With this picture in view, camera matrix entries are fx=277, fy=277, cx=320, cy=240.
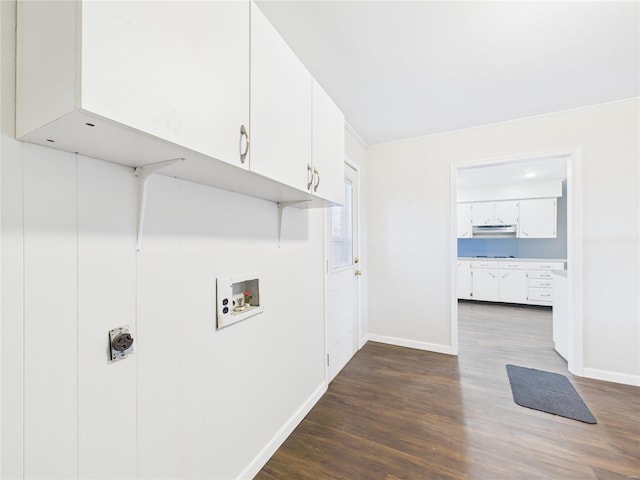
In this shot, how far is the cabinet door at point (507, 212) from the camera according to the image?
5.75 metres

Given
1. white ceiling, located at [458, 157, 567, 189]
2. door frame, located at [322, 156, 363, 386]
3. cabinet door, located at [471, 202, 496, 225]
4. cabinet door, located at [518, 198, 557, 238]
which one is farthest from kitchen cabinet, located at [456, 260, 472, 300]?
door frame, located at [322, 156, 363, 386]

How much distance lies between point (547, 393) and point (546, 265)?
3843 mm

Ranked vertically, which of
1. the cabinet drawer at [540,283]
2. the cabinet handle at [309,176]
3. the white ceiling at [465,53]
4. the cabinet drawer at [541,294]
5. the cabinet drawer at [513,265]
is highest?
the white ceiling at [465,53]

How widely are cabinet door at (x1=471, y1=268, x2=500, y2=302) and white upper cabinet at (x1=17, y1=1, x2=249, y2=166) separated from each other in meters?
6.13

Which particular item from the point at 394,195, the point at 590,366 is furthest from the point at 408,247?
the point at 590,366

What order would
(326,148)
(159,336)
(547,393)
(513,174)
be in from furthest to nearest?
(513,174)
(547,393)
(326,148)
(159,336)

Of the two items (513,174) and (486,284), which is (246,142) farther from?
(486,284)

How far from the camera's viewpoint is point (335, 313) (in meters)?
2.69

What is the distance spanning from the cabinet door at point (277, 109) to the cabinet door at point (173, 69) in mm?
67

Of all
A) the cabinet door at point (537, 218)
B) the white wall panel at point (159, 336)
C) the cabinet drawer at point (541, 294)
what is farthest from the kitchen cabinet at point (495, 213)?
the white wall panel at point (159, 336)

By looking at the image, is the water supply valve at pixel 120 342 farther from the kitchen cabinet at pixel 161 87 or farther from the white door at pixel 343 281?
the white door at pixel 343 281

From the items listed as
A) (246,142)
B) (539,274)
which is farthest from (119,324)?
(539,274)

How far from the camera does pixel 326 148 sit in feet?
5.38

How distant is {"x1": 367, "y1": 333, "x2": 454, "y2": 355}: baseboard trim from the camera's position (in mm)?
3191
